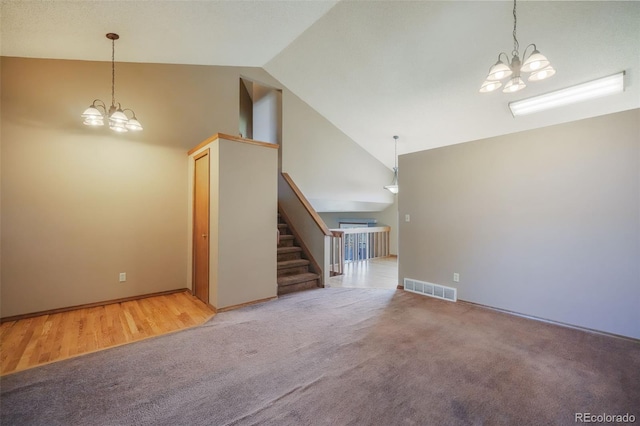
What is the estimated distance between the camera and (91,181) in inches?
136

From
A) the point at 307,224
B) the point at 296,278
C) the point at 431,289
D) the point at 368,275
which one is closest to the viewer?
the point at 431,289

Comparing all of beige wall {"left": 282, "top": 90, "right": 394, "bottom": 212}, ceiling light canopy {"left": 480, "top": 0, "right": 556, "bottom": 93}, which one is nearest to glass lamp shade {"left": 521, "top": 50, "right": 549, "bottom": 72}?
ceiling light canopy {"left": 480, "top": 0, "right": 556, "bottom": 93}

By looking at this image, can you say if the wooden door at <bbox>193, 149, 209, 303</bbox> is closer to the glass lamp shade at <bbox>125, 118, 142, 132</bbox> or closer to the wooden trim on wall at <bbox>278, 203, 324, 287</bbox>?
the glass lamp shade at <bbox>125, 118, 142, 132</bbox>

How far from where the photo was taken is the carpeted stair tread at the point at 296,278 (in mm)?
4160

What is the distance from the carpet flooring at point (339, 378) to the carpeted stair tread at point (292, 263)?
1404 millimetres

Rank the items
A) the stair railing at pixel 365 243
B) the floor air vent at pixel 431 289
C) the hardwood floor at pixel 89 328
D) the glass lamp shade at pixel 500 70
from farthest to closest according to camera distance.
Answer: the stair railing at pixel 365 243 → the floor air vent at pixel 431 289 → the glass lamp shade at pixel 500 70 → the hardwood floor at pixel 89 328

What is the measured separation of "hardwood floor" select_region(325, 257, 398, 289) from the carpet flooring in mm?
1654

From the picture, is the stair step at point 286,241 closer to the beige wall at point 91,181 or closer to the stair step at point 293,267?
the stair step at point 293,267

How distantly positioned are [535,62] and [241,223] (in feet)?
11.5

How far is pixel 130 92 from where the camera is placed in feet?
12.2

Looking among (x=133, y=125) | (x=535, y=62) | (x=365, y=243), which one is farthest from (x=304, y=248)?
(x=535, y=62)

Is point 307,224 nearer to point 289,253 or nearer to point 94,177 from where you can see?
point 289,253

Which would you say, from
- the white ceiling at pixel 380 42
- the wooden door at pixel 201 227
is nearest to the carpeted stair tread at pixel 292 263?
the wooden door at pixel 201 227

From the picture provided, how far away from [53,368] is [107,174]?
2337 mm
